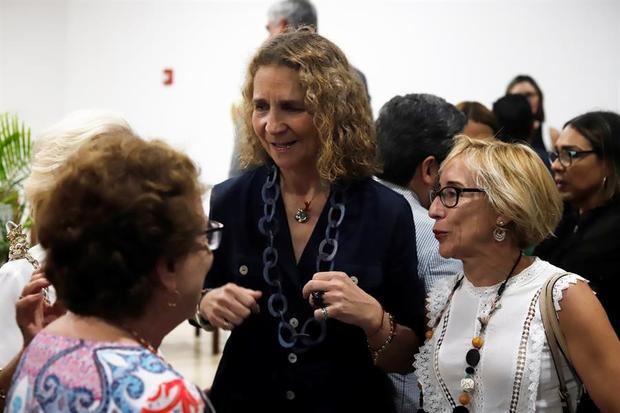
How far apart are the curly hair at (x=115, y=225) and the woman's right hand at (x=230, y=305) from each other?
0.69 meters

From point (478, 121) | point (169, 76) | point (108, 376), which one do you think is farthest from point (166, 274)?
point (169, 76)

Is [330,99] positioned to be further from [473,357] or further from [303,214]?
[473,357]

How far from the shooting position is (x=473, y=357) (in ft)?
7.36

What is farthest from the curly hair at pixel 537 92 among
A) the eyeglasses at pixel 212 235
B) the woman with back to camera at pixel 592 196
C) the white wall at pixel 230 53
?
the eyeglasses at pixel 212 235

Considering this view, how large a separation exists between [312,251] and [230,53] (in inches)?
225

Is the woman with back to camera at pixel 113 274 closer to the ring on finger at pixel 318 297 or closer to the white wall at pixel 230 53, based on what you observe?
the ring on finger at pixel 318 297

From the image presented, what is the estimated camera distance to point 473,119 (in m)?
4.55

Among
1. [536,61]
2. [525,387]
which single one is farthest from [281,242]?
[536,61]

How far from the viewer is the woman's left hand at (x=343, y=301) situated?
2.19 metres

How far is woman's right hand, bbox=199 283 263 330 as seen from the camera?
2.19 metres

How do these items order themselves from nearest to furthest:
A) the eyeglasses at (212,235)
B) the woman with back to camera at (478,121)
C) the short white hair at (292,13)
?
the eyeglasses at (212,235) → the woman with back to camera at (478,121) → the short white hair at (292,13)

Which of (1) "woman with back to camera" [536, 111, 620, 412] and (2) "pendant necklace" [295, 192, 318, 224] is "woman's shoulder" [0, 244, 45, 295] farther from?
(1) "woman with back to camera" [536, 111, 620, 412]

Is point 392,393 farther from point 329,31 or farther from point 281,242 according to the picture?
point 329,31

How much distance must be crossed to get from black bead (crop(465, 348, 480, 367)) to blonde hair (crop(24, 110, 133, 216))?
44.5 inches
